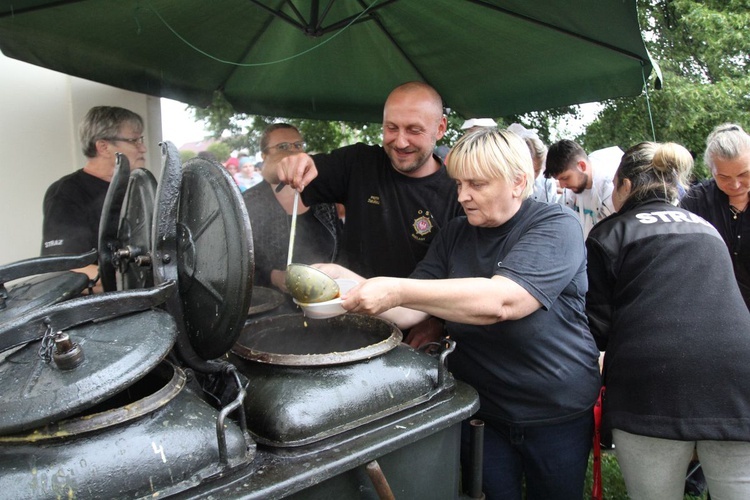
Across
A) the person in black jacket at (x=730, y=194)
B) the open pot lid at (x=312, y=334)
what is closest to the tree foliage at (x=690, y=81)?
the person in black jacket at (x=730, y=194)

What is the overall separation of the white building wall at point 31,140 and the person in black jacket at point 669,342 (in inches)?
152

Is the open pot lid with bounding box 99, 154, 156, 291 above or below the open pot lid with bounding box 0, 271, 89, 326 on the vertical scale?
above

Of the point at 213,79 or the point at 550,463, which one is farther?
the point at 213,79

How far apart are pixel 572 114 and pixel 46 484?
11.2 m

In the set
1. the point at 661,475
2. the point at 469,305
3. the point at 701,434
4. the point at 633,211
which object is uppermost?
the point at 633,211

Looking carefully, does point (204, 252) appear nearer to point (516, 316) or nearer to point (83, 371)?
point (83, 371)

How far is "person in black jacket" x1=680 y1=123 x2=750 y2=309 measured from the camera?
122 inches

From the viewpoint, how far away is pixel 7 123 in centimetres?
385

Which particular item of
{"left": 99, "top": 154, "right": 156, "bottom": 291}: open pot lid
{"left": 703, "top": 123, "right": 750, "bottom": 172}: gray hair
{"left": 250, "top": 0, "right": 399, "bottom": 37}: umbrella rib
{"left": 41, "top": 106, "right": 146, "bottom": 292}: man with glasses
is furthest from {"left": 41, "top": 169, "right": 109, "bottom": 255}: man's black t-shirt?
{"left": 703, "top": 123, "right": 750, "bottom": 172}: gray hair

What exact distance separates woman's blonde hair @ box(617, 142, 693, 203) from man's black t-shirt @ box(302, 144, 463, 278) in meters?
0.82

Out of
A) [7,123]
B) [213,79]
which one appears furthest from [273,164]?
[7,123]

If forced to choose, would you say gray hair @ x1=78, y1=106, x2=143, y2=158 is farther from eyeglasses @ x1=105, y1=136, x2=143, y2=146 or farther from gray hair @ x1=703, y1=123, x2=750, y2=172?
gray hair @ x1=703, y1=123, x2=750, y2=172

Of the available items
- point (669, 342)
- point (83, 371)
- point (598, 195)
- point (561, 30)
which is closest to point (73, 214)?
point (83, 371)

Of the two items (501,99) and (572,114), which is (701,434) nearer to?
(501,99)
